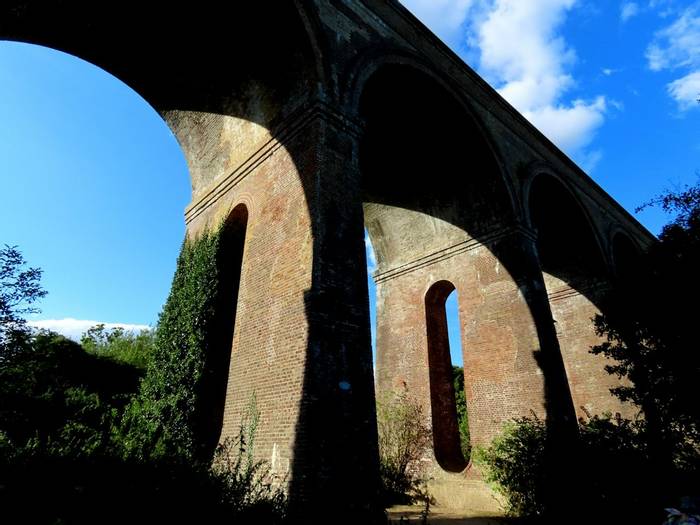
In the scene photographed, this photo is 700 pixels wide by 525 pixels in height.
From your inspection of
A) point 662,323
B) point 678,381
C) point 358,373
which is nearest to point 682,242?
point 662,323

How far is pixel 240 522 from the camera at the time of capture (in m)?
4.33

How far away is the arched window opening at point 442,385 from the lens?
11.4 m

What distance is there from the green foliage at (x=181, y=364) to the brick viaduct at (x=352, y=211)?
69 centimetres

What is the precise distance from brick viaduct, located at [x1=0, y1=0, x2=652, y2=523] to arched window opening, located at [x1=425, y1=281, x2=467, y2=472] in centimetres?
6

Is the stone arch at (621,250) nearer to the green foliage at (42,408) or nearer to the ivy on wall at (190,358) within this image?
the ivy on wall at (190,358)

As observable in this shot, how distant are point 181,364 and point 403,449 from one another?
6330 mm

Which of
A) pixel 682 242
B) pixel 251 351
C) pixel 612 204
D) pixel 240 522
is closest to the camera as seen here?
pixel 240 522

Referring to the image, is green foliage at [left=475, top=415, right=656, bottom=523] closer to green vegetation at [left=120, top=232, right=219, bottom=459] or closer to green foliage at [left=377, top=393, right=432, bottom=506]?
green foliage at [left=377, top=393, right=432, bottom=506]

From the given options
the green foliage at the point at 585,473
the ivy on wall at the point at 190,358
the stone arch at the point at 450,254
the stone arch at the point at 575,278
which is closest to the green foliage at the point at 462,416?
the stone arch at the point at 575,278

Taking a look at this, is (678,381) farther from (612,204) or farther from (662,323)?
(612,204)

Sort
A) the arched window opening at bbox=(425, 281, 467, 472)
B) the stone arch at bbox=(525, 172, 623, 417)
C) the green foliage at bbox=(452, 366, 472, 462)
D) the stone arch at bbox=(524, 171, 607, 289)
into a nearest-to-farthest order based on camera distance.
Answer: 1. the arched window opening at bbox=(425, 281, 467, 472)
2. the stone arch at bbox=(524, 171, 607, 289)
3. the stone arch at bbox=(525, 172, 623, 417)
4. the green foliage at bbox=(452, 366, 472, 462)

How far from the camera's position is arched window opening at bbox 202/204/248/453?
7.97m

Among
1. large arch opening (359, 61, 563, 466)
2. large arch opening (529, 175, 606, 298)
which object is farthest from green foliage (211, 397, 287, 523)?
large arch opening (529, 175, 606, 298)

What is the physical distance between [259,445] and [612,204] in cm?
1791
